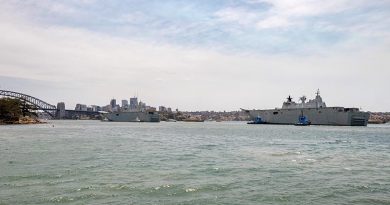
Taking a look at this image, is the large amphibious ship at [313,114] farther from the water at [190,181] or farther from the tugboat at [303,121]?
the water at [190,181]

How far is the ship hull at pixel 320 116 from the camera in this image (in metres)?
147

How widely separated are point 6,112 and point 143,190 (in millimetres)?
136648

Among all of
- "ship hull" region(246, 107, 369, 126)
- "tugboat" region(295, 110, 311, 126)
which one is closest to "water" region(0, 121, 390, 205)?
"ship hull" region(246, 107, 369, 126)

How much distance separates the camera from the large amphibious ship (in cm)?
14725

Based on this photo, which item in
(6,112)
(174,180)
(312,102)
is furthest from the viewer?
(312,102)

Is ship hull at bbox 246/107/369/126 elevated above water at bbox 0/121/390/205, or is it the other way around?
ship hull at bbox 246/107/369/126

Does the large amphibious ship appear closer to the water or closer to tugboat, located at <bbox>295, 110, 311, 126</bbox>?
tugboat, located at <bbox>295, 110, 311, 126</bbox>

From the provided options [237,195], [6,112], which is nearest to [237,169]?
[237,195]

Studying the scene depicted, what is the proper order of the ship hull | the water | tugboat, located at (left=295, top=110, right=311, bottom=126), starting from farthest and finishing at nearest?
tugboat, located at (left=295, top=110, right=311, bottom=126) < the ship hull < the water

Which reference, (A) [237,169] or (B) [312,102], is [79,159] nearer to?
(A) [237,169]

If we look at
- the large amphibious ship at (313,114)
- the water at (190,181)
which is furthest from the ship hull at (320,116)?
the water at (190,181)

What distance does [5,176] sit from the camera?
22.5m

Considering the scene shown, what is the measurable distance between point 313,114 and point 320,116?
2.81 m

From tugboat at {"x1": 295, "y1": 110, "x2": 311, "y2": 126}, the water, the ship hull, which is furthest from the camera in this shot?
tugboat at {"x1": 295, "y1": 110, "x2": 311, "y2": 126}
